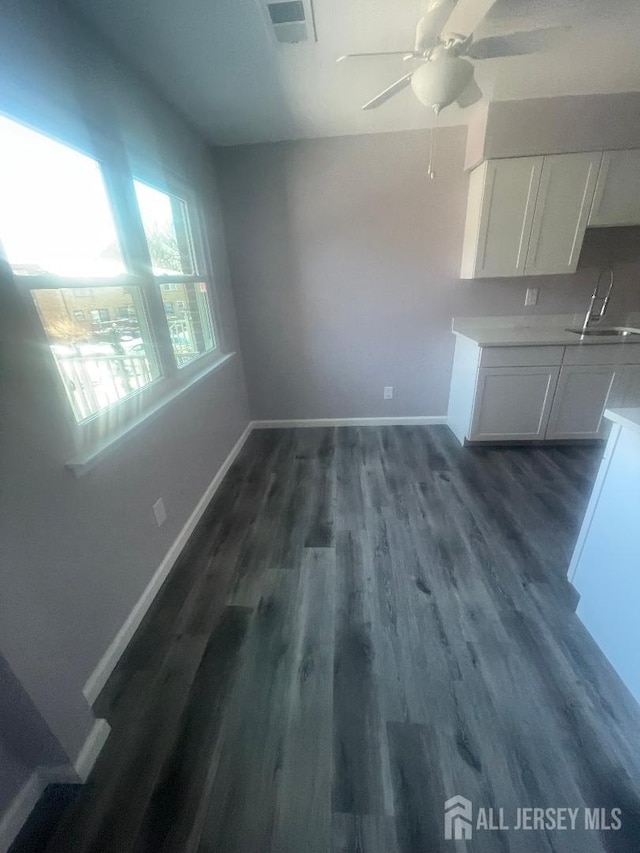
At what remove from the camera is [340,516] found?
2158 mm

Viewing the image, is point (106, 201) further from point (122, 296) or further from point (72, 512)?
point (72, 512)

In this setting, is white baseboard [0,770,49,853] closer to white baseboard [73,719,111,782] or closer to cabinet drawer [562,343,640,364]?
white baseboard [73,719,111,782]

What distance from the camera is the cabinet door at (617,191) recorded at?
7.47 ft

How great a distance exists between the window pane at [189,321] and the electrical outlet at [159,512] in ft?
3.01

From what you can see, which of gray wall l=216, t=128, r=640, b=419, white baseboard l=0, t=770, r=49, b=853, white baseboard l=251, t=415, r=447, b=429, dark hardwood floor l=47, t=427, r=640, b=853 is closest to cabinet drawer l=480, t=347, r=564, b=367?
gray wall l=216, t=128, r=640, b=419

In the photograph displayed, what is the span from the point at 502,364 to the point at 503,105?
→ 66.6 inches

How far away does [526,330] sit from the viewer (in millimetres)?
2857

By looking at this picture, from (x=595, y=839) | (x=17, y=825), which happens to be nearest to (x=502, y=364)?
(x=595, y=839)

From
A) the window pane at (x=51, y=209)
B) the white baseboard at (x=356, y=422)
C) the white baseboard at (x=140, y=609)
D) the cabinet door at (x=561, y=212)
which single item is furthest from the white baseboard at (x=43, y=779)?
the cabinet door at (x=561, y=212)

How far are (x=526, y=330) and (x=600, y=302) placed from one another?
0.68 meters

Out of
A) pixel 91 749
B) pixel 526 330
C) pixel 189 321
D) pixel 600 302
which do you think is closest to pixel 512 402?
pixel 526 330

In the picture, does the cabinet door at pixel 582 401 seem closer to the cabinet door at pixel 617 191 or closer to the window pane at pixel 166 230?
the cabinet door at pixel 617 191

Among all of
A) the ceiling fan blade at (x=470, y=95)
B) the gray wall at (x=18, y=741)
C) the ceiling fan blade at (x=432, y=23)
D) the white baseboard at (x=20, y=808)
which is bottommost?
the white baseboard at (x=20, y=808)

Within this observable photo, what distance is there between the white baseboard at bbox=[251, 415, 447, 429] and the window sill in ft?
3.97
